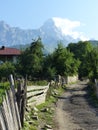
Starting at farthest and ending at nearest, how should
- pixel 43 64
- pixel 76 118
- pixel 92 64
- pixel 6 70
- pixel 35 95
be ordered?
pixel 43 64 < pixel 6 70 < pixel 92 64 < pixel 35 95 < pixel 76 118

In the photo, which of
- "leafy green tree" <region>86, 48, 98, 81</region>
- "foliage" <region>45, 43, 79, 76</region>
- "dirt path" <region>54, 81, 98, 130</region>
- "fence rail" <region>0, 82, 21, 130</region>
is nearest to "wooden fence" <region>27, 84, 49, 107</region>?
"dirt path" <region>54, 81, 98, 130</region>

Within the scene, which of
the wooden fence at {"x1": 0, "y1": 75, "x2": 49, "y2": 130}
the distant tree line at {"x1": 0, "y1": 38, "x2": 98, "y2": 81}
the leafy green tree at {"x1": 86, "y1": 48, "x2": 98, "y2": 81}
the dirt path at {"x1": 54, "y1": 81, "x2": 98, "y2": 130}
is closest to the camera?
the wooden fence at {"x1": 0, "y1": 75, "x2": 49, "y2": 130}

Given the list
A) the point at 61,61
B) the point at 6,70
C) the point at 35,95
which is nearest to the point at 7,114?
the point at 35,95

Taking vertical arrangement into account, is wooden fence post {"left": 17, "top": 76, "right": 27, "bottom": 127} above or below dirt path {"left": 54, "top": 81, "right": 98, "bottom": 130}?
above

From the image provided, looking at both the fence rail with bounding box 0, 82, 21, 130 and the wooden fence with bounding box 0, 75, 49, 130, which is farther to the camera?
the wooden fence with bounding box 0, 75, 49, 130

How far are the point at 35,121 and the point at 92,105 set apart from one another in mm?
10087

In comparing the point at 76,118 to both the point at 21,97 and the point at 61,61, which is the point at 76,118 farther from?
the point at 61,61

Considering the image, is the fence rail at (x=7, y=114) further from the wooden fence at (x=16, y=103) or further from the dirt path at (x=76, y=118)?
the dirt path at (x=76, y=118)

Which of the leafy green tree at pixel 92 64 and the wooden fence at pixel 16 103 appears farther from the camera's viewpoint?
the leafy green tree at pixel 92 64

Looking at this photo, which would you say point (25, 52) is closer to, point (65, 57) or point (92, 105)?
point (65, 57)

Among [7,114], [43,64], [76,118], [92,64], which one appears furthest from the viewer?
[43,64]

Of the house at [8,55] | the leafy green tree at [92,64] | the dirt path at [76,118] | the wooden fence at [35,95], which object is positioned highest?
the house at [8,55]

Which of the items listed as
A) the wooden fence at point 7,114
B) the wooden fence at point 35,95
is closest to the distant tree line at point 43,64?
the wooden fence at point 35,95

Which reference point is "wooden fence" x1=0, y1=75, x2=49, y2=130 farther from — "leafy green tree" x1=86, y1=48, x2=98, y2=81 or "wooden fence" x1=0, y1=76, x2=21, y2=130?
"leafy green tree" x1=86, y1=48, x2=98, y2=81
